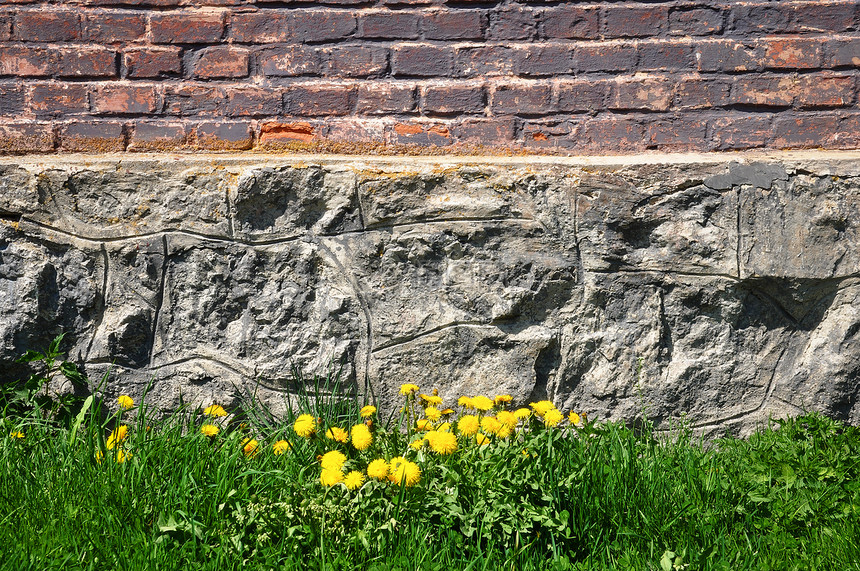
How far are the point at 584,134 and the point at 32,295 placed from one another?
6.21 ft

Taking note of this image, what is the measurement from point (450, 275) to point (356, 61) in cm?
78

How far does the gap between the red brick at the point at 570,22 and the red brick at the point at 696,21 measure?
0.26 meters

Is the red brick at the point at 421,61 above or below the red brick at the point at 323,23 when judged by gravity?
below

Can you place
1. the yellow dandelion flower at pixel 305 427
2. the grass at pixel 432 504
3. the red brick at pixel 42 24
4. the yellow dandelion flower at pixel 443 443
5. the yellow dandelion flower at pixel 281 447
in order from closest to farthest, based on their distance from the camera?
the grass at pixel 432 504
the yellow dandelion flower at pixel 443 443
the yellow dandelion flower at pixel 305 427
the yellow dandelion flower at pixel 281 447
the red brick at pixel 42 24

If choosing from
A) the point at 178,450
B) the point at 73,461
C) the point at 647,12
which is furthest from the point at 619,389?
the point at 73,461

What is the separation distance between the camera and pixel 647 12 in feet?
7.48

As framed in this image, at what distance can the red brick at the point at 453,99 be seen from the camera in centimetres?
231

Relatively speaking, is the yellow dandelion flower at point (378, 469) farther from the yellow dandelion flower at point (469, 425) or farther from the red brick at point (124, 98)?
the red brick at point (124, 98)

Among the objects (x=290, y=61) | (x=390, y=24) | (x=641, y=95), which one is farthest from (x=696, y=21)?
(x=290, y=61)

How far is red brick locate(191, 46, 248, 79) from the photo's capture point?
7.54ft

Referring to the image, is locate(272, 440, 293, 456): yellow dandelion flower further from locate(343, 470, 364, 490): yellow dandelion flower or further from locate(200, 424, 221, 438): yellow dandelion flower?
locate(343, 470, 364, 490): yellow dandelion flower

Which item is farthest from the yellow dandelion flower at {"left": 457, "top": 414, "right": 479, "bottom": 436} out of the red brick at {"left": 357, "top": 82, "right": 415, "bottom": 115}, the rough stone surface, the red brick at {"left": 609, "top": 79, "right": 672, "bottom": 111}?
the red brick at {"left": 609, "top": 79, "right": 672, "bottom": 111}

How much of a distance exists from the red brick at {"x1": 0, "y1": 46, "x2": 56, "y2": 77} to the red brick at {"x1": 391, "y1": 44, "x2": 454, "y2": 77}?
3.74ft

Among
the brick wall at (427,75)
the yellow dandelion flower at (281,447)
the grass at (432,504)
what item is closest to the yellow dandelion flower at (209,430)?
the grass at (432,504)
